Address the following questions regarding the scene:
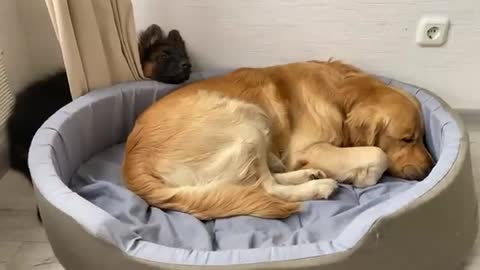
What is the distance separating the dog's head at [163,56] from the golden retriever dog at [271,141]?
0.18 m

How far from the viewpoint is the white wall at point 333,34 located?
8.45 ft

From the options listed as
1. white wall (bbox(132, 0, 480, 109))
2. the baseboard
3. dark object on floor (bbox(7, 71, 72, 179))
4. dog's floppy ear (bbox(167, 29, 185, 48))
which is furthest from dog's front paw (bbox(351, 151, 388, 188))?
dark object on floor (bbox(7, 71, 72, 179))

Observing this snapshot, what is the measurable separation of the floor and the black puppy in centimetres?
8

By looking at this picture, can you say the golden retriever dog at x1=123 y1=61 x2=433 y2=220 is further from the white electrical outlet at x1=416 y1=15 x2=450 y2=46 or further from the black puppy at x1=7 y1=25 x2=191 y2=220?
the white electrical outlet at x1=416 y1=15 x2=450 y2=46

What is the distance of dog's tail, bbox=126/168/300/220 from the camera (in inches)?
79.4

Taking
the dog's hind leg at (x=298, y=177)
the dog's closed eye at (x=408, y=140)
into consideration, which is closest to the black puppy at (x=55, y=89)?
the dog's hind leg at (x=298, y=177)

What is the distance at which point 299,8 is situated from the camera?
2586mm

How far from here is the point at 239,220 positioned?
2.02 m

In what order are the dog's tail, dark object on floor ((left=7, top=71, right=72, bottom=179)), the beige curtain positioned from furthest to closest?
dark object on floor ((left=7, top=71, right=72, bottom=179))
the beige curtain
the dog's tail

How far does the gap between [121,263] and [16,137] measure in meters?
0.99

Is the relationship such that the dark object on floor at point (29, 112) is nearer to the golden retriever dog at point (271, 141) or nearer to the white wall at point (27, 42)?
the white wall at point (27, 42)

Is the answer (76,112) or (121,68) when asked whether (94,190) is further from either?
(121,68)

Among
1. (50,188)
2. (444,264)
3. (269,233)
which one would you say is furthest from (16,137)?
(444,264)

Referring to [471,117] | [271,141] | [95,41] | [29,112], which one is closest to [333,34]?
[271,141]
